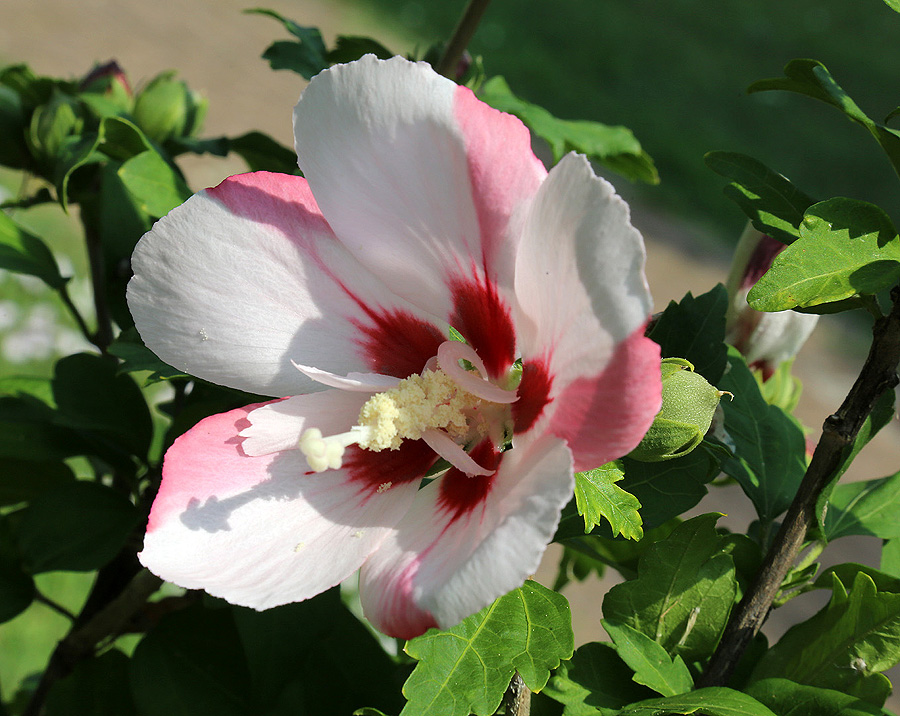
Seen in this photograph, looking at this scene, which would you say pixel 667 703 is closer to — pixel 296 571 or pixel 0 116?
pixel 296 571

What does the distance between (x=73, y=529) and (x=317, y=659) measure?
27 cm

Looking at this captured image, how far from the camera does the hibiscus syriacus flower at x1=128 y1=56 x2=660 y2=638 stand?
0.48 m

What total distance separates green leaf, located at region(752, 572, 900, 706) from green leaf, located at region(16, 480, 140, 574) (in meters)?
0.62

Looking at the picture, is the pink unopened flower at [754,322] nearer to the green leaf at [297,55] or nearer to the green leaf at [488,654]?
the green leaf at [488,654]

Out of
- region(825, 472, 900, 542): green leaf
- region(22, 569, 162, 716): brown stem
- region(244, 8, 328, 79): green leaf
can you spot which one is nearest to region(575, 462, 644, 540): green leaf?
region(825, 472, 900, 542): green leaf

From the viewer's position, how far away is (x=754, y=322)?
848 mm

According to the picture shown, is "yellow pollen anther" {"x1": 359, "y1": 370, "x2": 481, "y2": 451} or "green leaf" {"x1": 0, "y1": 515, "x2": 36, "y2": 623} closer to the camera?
"yellow pollen anther" {"x1": 359, "y1": 370, "x2": 481, "y2": 451}

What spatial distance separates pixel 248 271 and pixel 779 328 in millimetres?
510

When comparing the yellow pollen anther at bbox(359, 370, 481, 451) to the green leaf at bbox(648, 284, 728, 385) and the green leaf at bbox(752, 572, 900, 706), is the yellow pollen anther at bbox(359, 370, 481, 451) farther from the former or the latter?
the green leaf at bbox(752, 572, 900, 706)

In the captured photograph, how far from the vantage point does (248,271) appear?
1.98 ft

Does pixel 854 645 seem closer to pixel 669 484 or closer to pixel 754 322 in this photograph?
pixel 669 484

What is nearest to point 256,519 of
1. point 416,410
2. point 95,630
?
point 416,410

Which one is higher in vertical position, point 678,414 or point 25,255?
point 678,414

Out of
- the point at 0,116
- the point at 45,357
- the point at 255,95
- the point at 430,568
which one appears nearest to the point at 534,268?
the point at 430,568
